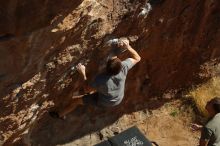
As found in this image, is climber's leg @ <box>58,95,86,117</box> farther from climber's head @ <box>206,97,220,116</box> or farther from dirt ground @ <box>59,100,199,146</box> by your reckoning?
climber's head @ <box>206,97,220,116</box>

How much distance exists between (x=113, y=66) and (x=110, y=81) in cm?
26

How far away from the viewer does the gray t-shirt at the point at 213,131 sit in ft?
23.2

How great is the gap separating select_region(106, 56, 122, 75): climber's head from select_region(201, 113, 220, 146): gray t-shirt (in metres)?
1.21

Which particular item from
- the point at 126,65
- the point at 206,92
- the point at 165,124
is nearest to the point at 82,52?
the point at 126,65

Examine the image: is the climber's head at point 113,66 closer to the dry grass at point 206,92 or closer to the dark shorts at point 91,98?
the dark shorts at point 91,98

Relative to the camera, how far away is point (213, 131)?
7066 mm

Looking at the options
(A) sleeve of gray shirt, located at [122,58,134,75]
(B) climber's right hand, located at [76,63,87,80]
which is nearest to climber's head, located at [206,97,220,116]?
(A) sleeve of gray shirt, located at [122,58,134,75]

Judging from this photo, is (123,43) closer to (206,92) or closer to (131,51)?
(131,51)

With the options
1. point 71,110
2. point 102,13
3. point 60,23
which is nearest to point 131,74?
point 71,110

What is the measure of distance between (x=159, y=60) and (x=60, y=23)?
108 inches

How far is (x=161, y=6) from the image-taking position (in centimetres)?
816

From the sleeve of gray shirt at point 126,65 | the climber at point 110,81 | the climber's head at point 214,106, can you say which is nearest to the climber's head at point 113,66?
the climber at point 110,81

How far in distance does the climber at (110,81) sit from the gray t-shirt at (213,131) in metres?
1.16

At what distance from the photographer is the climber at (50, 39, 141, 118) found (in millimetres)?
7285
